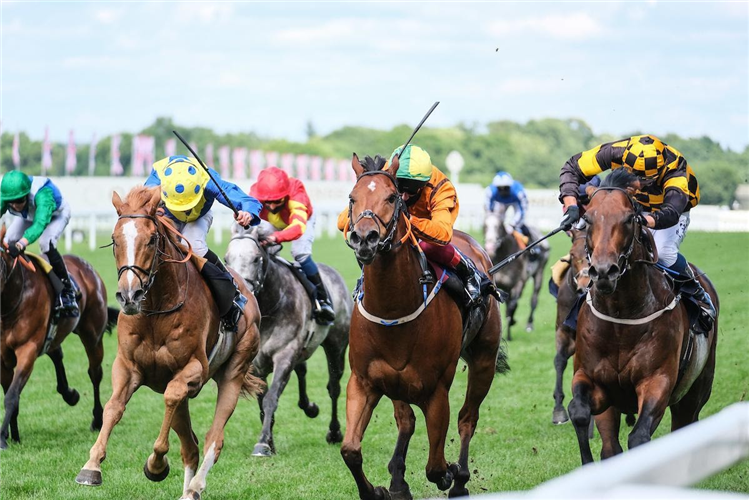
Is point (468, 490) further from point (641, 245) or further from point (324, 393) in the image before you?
point (324, 393)

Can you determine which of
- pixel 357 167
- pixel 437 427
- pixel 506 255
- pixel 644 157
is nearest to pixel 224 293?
pixel 357 167

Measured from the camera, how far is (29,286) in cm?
813

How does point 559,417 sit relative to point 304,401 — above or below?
below

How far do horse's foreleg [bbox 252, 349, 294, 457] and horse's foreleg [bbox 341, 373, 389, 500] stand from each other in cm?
217

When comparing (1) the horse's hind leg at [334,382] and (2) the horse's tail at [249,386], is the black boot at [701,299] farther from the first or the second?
(1) the horse's hind leg at [334,382]

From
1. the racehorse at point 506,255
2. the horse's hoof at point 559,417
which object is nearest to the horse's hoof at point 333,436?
the horse's hoof at point 559,417

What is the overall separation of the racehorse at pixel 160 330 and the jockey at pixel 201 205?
102mm

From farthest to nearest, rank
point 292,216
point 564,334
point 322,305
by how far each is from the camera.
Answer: point 564,334 < point 322,305 < point 292,216

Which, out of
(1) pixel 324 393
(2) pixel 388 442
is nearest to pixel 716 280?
(1) pixel 324 393

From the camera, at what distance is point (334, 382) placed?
8.60 m

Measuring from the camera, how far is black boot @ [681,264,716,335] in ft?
19.4

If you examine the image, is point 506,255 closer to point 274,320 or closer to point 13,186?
point 274,320

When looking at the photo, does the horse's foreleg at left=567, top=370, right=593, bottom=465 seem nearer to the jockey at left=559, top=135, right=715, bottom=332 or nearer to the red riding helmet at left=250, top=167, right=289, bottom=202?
the jockey at left=559, top=135, right=715, bottom=332

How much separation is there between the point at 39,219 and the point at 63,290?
86cm
